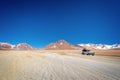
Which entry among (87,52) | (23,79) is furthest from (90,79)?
(87,52)

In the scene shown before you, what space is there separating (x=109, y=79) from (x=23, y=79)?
5.40m

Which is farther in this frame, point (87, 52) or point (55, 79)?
point (87, 52)

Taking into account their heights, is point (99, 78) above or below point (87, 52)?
below

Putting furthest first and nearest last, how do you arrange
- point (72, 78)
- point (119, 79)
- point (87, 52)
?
point (87, 52) → point (72, 78) → point (119, 79)

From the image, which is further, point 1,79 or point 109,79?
point 1,79

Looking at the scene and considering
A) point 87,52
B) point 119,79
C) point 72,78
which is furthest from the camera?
point 87,52

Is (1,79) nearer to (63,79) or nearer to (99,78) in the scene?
(63,79)

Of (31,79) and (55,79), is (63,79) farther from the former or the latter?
(31,79)

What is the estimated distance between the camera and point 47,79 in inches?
339

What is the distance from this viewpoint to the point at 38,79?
28.5 feet

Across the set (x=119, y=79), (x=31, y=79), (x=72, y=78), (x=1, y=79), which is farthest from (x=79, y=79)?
(x=1, y=79)

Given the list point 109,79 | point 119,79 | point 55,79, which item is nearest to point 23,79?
point 55,79

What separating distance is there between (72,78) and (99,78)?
168cm

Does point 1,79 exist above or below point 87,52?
below
